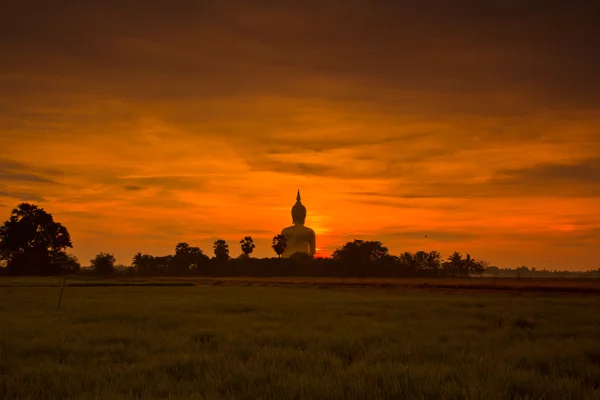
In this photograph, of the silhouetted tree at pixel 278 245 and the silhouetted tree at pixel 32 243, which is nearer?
the silhouetted tree at pixel 32 243

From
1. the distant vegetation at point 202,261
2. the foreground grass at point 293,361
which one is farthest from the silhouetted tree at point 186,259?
the foreground grass at point 293,361

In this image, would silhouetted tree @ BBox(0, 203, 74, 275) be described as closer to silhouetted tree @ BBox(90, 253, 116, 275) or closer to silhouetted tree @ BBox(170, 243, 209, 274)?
silhouetted tree @ BBox(90, 253, 116, 275)

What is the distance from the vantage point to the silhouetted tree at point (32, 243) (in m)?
97.2

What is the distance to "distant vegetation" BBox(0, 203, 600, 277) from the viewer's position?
98825 millimetres

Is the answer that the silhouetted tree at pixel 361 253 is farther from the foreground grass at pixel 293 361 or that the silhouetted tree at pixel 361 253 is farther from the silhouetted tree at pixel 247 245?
the foreground grass at pixel 293 361

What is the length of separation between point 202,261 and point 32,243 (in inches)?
2293

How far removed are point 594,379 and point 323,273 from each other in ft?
424

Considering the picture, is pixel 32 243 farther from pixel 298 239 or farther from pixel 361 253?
pixel 298 239

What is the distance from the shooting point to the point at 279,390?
26.5 feet

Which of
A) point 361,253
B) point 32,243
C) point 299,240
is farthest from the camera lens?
point 299,240

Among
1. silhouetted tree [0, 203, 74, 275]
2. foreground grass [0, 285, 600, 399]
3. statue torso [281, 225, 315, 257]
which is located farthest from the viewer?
statue torso [281, 225, 315, 257]

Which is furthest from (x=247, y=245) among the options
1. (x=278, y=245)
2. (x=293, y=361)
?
(x=293, y=361)

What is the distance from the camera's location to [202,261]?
152750mm

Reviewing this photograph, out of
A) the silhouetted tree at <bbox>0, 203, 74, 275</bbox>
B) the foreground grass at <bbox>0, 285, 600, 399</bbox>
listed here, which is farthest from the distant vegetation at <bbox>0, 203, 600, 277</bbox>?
the foreground grass at <bbox>0, 285, 600, 399</bbox>
